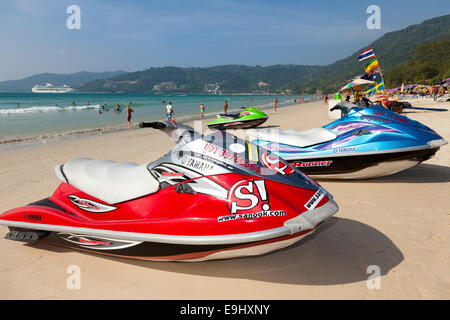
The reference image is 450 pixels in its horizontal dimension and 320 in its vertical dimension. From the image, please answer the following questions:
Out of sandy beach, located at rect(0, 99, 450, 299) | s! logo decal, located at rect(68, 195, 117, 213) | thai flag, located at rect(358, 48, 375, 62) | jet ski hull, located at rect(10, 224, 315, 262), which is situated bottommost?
sandy beach, located at rect(0, 99, 450, 299)

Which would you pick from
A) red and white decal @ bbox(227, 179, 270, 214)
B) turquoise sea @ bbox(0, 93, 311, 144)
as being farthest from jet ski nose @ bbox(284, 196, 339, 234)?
turquoise sea @ bbox(0, 93, 311, 144)

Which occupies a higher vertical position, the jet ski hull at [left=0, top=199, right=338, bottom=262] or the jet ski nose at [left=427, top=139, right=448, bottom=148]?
the jet ski nose at [left=427, top=139, right=448, bottom=148]

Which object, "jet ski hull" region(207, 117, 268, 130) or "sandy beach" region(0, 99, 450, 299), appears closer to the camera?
"sandy beach" region(0, 99, 450, 299)

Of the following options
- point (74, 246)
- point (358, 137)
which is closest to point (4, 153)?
point (74, 246)

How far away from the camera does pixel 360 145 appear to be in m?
4.94

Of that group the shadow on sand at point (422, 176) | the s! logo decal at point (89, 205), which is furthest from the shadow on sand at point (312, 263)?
the shadow on sand at point (422, 176)

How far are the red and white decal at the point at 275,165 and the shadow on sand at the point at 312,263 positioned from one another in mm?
1030

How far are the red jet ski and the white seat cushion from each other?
9.12 feet

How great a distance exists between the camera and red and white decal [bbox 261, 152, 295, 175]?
2531 millimetres

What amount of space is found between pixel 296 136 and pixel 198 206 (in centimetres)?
356

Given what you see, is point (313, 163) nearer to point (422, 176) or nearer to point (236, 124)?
point (422, 176)

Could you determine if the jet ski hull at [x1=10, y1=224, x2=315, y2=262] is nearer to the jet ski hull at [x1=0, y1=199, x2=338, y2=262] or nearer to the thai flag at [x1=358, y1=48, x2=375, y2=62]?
the jet ski hull at [x1=0, y1=199, x2=338, y2=262]

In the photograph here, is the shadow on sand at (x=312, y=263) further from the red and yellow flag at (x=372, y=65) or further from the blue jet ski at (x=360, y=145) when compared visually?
the red and yellow flag at (x=372, y=65)

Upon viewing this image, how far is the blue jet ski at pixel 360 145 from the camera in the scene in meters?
4.80
